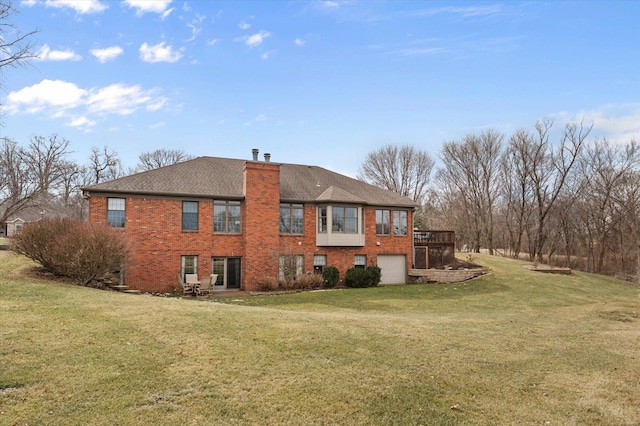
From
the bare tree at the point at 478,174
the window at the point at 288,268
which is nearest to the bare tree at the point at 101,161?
the window at the point at 288,268

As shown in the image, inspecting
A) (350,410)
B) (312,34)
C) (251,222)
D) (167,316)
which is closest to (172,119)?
(251,222)

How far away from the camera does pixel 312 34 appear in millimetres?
18500

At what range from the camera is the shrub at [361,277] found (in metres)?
22.0

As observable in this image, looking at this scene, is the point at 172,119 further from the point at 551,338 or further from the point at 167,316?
the point at 551,338

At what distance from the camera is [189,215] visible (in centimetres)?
1998

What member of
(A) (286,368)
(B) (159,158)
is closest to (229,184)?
(A) (286,368)

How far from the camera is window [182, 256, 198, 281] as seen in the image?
64.8ft

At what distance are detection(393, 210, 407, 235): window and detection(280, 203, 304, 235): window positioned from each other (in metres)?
5.91

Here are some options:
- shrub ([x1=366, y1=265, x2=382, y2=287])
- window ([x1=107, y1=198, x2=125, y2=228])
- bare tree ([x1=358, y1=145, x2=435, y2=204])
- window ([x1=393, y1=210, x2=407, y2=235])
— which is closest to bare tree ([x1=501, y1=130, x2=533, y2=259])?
bare tree ([x1=358, y1=145, x2=435, y2=204])

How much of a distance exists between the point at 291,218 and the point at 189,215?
17.3 feet

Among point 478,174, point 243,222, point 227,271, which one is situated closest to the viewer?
point 227,271

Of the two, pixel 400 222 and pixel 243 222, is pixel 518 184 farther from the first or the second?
pixel 243 222

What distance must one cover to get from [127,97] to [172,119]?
412cm

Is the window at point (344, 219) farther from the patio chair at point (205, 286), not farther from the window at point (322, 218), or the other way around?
the patio chair at point (205, 286)
